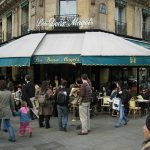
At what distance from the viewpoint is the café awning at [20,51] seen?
1680 centimetres

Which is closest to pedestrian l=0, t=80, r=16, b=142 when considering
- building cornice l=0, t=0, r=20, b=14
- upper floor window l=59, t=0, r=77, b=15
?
upper floor window l=59, t=0, r=77, b=15

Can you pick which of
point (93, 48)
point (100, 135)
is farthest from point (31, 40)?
point (100, 135)

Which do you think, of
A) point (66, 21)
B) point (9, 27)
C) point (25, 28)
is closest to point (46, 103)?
point (66, 21)

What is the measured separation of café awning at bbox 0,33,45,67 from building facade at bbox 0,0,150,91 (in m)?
1.11

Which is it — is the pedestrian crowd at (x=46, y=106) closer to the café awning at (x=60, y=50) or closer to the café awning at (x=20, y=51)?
the café awning at (x=60, y=50)

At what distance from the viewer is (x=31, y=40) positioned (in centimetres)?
1836

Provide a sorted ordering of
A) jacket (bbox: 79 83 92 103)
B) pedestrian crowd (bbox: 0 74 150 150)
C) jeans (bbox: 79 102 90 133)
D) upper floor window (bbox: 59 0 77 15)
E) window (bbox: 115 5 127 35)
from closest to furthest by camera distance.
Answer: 1. pedestrian crowd (bbox: 0 74 150 150)
2. jeans (bbox: 79 102 90 133)
3. jacket (bbox: 79 83 92 103)
4. upper floor window (bbox: 59 0 77 15)
5. window (bbox: 115 5 127 35)

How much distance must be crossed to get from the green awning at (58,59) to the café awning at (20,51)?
40cm

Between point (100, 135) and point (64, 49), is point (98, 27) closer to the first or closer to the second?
point (64, 49)

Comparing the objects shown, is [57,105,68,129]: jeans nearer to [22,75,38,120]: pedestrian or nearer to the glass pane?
[22,75,38,120]: pedestrian

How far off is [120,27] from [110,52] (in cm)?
542

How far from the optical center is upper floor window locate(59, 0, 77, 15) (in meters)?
19.5

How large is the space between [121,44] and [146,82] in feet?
30.1

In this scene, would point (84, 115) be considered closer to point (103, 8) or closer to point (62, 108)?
point (62, 108)
